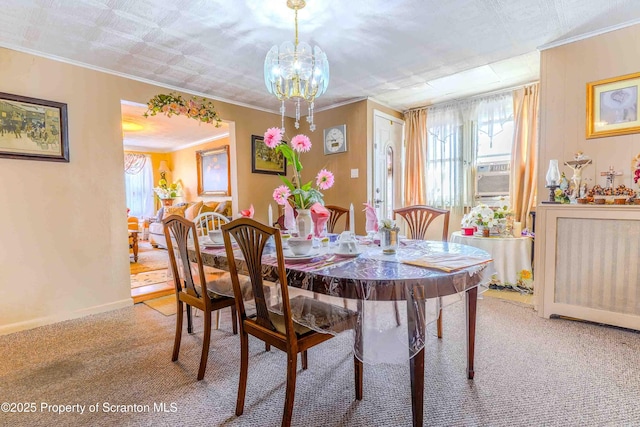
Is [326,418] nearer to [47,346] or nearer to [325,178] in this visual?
[325,178]

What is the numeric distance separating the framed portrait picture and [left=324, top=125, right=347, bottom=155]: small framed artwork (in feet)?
9.02

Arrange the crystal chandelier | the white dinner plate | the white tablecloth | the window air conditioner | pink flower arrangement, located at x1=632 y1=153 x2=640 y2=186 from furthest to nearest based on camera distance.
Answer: the window air conditioner < the white tablecloth < pink flower arrangement, located at x1=632 y1=153 x2=640 y2=186 < the crystal chandelier < the white dinner plate

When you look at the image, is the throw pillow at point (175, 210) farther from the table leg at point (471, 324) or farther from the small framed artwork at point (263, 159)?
the table leg at point (471, 324)

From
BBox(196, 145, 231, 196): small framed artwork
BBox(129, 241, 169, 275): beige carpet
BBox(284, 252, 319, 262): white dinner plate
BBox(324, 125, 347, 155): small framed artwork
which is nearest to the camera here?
BBox(284, 252, 319, 262): white dinner plate

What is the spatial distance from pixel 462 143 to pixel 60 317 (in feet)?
15.3

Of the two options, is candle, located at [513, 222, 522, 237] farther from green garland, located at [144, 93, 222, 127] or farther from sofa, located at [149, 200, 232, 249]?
sofa, located at [149, 200, 232, 249]

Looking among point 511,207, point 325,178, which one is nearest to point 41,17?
point 325,178

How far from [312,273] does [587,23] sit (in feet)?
8.83

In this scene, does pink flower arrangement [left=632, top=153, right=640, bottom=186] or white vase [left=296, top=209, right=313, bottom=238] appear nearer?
white vase [left=296, top=209, right=313, bottom=238]

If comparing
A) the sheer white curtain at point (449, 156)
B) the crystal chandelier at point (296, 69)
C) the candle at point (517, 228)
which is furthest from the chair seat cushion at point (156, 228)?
the candle at point (517, 228)

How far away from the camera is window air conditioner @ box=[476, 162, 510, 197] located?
3.90 meters

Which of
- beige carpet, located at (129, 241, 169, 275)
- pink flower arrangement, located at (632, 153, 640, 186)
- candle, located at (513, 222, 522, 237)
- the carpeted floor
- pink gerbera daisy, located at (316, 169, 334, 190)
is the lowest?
the carpeted floor

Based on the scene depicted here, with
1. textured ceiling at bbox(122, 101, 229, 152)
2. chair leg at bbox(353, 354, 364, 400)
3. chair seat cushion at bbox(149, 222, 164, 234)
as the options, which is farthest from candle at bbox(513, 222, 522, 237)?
chair seat cushion at bbox(149, 222, 164, 234)

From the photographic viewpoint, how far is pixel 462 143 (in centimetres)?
416
